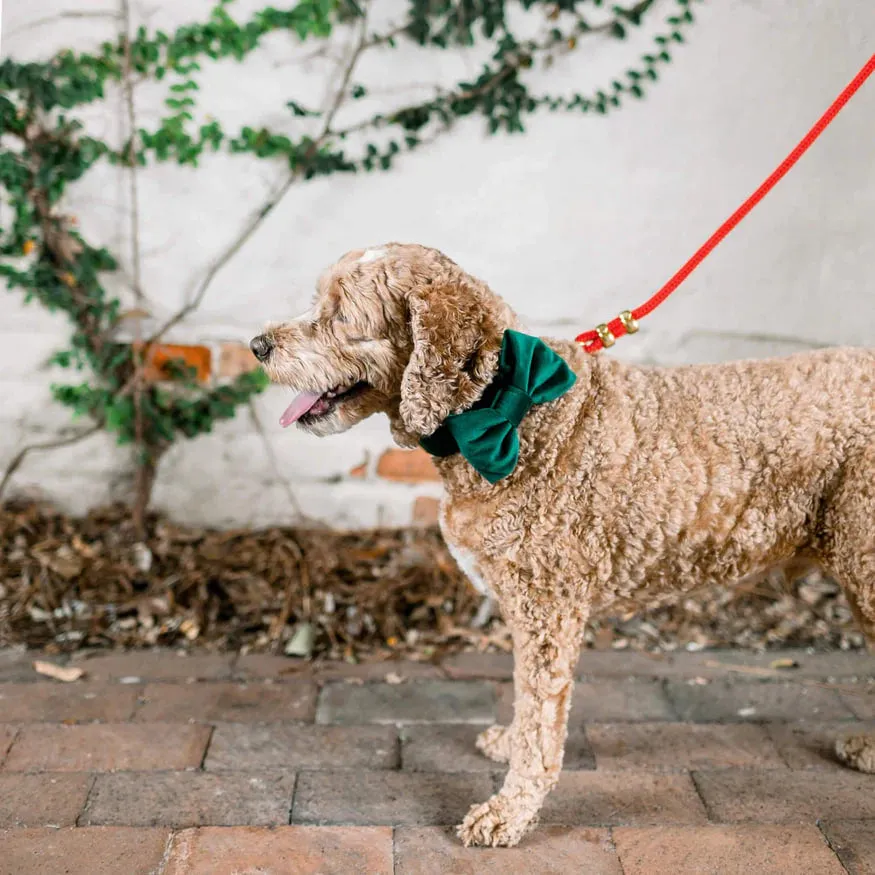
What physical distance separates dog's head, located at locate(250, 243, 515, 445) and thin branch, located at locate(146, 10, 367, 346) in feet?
4.49

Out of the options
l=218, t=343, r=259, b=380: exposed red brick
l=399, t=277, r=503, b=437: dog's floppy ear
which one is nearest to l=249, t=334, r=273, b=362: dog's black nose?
l=399, t=277, r=503, b=437: dog's floppy ear

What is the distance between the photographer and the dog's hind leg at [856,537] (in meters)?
2.32

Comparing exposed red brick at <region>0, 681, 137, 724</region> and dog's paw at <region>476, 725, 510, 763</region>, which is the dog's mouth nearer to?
dog's paw at <region>476, 725, 510, 763</region>

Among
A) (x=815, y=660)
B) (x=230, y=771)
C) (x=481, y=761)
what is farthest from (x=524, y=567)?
(x=815, y=660)

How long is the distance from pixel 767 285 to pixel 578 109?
3.55 feet

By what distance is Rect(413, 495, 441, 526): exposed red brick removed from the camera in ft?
13.1

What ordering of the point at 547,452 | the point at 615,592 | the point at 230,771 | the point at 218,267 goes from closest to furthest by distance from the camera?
the point at 547,452 → the point at 615,592 → the point at 230,771 → the point at 218,267

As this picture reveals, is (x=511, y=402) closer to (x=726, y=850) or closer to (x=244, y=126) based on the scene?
(x=726, y=850)

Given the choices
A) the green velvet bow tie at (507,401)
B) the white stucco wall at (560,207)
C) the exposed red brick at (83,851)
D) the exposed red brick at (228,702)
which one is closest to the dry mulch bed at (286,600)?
the exposed red brick at (228,702)

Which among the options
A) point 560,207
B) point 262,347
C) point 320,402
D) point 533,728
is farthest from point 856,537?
point 560,207

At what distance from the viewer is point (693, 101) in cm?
356

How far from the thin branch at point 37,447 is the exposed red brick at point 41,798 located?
1.57 metres

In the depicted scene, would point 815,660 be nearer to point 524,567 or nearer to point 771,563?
point 771,563

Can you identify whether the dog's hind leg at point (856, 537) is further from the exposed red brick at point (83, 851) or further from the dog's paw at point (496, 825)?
the exposed red brick at point (83, 851)
